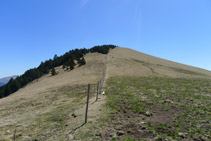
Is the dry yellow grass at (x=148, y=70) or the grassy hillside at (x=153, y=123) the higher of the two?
the dry yellow grass at (x=148, y=70)

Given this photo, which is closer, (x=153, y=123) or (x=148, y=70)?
(x=153, y=123)

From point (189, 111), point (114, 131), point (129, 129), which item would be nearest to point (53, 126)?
point (114, 131)

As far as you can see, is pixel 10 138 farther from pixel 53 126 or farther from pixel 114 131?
pixel 114 131

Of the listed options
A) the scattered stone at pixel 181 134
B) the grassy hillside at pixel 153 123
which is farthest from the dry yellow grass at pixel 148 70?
the scattered stone at pixel 181 134

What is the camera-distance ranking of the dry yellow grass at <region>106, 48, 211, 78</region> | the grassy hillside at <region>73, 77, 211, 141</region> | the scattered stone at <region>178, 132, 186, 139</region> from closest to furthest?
the scattered stone at <region>178, 132, 186, 139</region>
the grassy hillside at <region>73, 77, 211, 141</region>
the dry yellow grass at <region>106, 48, 211, 78</region>

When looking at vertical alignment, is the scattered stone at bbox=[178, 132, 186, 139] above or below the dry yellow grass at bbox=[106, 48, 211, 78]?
below

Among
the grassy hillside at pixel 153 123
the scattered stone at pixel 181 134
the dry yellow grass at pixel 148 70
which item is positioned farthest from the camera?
the dry yellow grass at pixel 148 70

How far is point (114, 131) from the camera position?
8.27 metres

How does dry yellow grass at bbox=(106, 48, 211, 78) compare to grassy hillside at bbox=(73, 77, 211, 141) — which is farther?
dry yellow grass at bbox=(106, 48, 211, 78)

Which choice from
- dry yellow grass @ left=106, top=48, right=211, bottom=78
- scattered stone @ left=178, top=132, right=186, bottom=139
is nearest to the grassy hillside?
scattered stone @ left=178, top=132, right=186, bottom=139

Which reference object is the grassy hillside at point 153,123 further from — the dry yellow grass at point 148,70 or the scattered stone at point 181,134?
the dry yellow grass at point 148,70

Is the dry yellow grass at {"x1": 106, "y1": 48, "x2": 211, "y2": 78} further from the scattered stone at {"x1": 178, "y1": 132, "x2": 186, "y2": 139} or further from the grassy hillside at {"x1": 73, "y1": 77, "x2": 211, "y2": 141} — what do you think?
the scattered stone at {"x1": 178, "y1": 132, "x2": 186, "y2": 139}

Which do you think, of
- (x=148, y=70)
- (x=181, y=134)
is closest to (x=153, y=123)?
(x=181, y=134)

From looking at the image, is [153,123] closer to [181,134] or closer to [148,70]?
[181,134]
